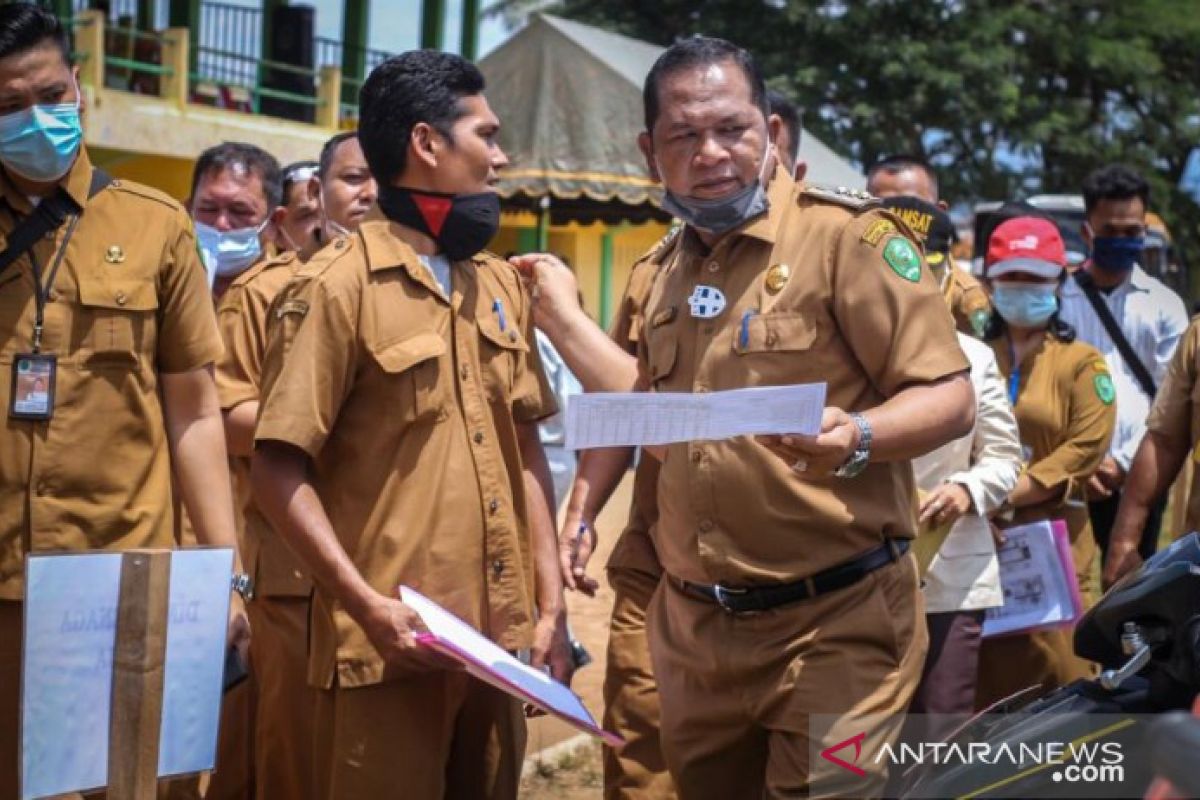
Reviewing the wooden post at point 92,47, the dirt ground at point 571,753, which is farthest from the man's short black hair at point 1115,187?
the wooden post at point 92,47

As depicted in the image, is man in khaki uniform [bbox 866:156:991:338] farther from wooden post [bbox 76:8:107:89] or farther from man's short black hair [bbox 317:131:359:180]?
wooden post [bbox 76:8:107:89]

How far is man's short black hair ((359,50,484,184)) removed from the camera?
3.94m

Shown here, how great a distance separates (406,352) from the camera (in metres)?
3.81

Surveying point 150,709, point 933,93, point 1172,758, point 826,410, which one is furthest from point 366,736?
point 933,93

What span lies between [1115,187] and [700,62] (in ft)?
13.6

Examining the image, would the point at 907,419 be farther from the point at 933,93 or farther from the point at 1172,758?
the point at 933,93

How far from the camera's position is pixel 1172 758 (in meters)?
2.00

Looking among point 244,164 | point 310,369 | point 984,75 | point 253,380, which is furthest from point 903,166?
point 984,75

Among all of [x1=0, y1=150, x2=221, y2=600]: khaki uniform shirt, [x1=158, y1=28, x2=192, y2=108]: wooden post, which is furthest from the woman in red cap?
[x1=158, y1=28, x2=192, y2=108]: wooden post

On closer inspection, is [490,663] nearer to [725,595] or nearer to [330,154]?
[725,595]

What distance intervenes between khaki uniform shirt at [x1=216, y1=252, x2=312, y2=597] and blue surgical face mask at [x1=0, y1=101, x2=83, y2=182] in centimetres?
93

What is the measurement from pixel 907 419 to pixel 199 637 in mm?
1458

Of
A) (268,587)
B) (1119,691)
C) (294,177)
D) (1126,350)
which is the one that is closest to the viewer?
(1119,691)

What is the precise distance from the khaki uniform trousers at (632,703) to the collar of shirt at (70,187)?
2.07 m
